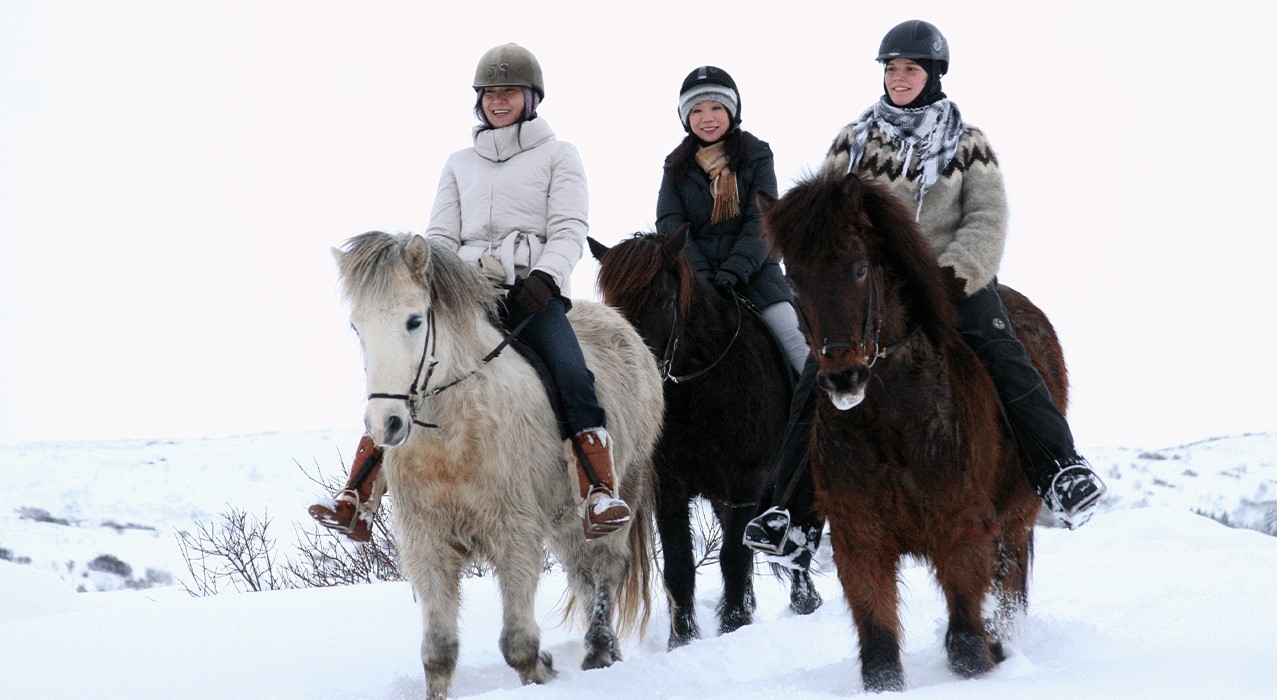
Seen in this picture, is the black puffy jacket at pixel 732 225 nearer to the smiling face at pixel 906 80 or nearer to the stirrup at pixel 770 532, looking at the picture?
the smiling face at pixel 906 80

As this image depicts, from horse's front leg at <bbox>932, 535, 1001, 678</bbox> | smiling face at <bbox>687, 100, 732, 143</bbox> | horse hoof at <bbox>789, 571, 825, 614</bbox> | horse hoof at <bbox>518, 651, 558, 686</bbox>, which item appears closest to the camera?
horse's front leg at <bbox>932, 535, 1001, 678</bbox>

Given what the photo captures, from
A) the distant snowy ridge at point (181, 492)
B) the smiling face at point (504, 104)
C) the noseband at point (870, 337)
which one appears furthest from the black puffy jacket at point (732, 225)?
the distant snowy ridge at point (181, 492)

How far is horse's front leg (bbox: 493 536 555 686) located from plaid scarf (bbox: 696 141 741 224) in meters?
3.03

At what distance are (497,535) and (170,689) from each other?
5.73 feet

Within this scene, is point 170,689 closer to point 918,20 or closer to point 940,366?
point 940,366

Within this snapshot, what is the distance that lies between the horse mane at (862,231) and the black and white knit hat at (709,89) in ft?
9.03

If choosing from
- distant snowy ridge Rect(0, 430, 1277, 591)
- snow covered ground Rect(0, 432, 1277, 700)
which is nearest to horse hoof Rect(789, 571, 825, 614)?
snow covered ground Rect(0, 432, 1277, 700)

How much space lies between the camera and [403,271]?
4422 mm

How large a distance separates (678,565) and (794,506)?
5.41 feet

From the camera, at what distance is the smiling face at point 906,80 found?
207 inches

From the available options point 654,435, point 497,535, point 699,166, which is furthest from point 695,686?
point 699,166

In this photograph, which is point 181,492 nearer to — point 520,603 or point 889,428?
point 520,603

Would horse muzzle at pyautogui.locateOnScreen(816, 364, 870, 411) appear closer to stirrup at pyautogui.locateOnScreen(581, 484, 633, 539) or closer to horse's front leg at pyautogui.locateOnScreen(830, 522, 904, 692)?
horse's front leg at pyautogui.locateOnScreen(830, 522, 904, 692)

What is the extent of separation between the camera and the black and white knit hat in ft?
22.7
